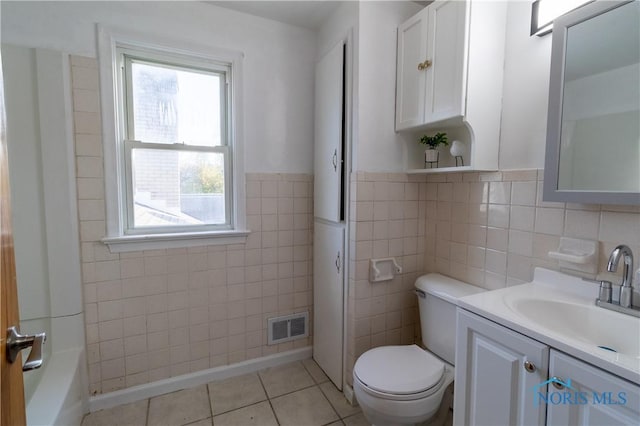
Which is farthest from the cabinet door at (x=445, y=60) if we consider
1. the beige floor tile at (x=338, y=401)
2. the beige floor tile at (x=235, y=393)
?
the beige floor tile at (x=235, y=393)

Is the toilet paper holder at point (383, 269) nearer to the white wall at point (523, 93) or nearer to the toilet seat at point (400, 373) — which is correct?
the toilet seat at point (400, 373)

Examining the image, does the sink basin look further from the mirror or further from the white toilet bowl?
the white toilet bowl

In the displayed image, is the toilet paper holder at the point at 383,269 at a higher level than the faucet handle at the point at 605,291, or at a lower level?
lower

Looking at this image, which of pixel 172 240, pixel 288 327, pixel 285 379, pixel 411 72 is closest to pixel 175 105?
pixel 172 240

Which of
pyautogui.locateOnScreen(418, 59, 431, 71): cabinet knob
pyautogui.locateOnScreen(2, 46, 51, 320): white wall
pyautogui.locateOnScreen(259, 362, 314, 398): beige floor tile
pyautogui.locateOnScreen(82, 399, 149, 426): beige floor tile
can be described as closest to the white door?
pyautogui.locateOnScreen(259, 362, 314, 398): beige floor tile

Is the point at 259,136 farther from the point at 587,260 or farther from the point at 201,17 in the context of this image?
the point at 587,260

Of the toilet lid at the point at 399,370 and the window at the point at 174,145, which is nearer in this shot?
the toilet lid at the point at 399,370

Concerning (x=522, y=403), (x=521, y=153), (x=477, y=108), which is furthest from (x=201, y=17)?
(x=522, y=403)

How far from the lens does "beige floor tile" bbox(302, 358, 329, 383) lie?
6.68ft

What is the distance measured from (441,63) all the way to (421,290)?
1.18 meters

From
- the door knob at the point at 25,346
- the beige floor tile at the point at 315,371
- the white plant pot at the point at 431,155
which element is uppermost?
the white plant pot at the point at 431,155

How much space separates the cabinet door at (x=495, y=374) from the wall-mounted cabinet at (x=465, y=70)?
77 cm

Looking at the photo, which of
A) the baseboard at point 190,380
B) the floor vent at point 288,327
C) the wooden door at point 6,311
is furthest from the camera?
the floor vent at point 288,327

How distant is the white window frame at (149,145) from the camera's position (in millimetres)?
1677
